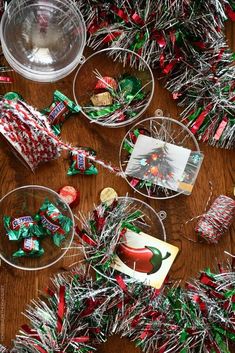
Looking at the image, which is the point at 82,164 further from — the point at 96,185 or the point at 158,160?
the point at 158,160

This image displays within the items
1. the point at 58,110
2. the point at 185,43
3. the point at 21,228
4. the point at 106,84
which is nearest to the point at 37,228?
the point at 21,228

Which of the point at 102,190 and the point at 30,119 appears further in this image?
the point at 102,190

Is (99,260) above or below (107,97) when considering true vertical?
below

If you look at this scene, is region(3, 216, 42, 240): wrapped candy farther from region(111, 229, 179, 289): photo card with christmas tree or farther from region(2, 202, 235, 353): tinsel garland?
region(111, 229, 179, 289): photo card with christmas tree

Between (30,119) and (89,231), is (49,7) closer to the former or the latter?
(30,119)

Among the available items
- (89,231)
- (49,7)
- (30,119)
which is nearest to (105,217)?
(89,231)

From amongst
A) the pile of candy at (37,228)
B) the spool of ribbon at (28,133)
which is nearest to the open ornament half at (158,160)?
the spool of ribbon at (28,133)

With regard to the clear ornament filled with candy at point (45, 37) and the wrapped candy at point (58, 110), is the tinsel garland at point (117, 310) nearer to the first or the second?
the wrapped candy at point (58, 110)
